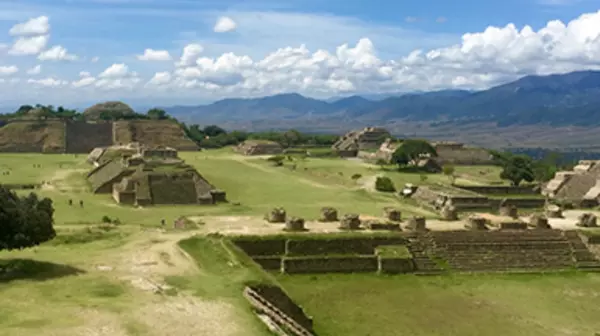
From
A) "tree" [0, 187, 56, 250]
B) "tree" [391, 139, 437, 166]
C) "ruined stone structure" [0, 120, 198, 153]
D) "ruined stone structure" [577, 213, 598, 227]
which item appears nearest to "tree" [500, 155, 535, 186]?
"tree" [391, 139, 437, 166]

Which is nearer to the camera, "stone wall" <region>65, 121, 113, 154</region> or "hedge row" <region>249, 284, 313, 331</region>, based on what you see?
"hedge row" <region>249, 284, 313, 331</region>

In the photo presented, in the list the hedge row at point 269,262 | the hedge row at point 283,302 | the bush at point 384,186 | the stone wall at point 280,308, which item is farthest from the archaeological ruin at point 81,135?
the stone wall at point 280,308

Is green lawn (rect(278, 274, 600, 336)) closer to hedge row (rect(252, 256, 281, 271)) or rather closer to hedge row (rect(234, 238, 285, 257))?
hedge row (rect(252, 256, 281, 271))

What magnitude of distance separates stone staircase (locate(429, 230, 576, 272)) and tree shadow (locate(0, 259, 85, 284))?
16.5 meters

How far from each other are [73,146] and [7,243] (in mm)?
81568

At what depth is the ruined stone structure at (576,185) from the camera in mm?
56019

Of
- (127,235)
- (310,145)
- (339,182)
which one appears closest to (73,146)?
(310,145)

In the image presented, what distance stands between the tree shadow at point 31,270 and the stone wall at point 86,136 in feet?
257

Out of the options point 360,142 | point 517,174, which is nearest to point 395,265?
point 517,174

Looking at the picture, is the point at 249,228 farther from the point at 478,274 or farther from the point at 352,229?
the point at 478,274

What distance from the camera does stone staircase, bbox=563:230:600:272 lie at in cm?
3184

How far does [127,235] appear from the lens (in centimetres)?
3095

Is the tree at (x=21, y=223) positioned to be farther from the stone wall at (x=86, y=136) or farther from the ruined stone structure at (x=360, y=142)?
the ruined stone structure at (x=360, y=142)

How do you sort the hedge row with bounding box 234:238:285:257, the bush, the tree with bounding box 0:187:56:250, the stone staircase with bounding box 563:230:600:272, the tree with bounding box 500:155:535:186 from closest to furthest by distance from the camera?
the tree with bounding box 0:187:56:250, the hedge row with bounding box 234:238:285:257, the stone staircase with bounding box 563:230:600:272, the bush, the tree with bounding box 500:155:535:186
